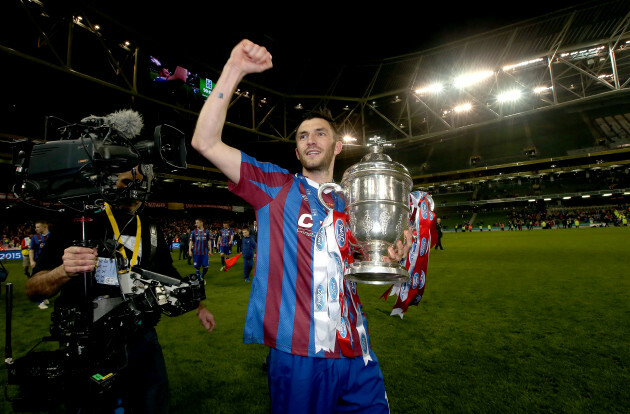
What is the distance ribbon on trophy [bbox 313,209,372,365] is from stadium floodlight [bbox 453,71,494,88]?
1256 centimetres

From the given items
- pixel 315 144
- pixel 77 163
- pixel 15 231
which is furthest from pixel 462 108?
pixel 15 231

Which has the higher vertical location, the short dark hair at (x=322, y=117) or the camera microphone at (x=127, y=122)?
the camera microphone at (x=127, y=122)

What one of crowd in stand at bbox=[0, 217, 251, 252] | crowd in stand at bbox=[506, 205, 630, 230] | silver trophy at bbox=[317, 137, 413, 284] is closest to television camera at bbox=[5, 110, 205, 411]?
silver trophy at bbox=[317, 137, 413, 284]

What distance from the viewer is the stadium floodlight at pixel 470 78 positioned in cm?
1136

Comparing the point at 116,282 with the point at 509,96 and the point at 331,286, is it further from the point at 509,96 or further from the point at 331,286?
the point at 509,96

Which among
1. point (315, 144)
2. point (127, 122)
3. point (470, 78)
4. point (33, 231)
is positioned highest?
point (470, 78)

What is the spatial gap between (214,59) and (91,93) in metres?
4.75

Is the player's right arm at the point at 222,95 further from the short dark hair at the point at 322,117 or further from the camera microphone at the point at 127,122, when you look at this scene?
the camera microphone at the point at 127,122

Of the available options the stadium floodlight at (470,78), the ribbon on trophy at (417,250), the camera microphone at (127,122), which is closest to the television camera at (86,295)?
the camera microphone at (127,122)

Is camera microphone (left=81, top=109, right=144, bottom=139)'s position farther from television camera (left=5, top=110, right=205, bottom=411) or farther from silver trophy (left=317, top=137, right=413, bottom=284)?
silver trophy (left=317, top=137, right=413, bottom=284)

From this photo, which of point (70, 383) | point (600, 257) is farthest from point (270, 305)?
point (600, 257)

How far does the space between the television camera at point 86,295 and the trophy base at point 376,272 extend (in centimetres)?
80

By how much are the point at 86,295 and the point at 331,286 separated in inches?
38.6

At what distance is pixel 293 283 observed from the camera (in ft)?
4.55
